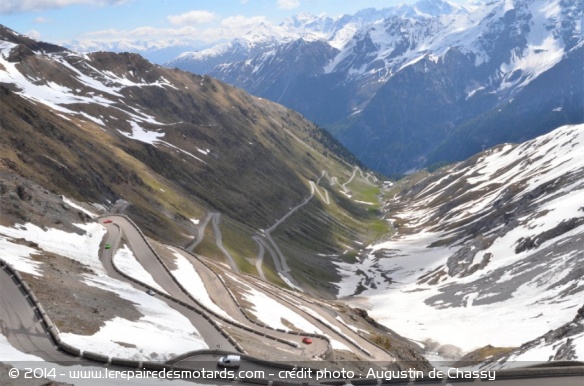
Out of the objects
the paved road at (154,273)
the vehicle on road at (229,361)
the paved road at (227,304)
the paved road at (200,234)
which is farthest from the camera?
the paved road at (200,234)

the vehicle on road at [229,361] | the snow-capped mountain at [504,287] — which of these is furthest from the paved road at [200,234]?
the vehicle on road at [229,361]

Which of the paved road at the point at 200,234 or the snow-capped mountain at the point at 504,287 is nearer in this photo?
the snow-capped mountain at the point at 504,287

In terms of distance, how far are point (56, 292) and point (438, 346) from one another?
290 feet

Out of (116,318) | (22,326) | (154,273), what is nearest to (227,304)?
(154,273)

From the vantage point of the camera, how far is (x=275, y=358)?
5503 centimetres

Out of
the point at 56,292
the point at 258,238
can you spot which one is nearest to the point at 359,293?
the point at 258,238

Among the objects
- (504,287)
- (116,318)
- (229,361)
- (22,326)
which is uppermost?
(504,287)

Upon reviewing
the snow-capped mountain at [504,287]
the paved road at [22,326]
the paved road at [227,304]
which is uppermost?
the snow-capped mountain at [504,287]

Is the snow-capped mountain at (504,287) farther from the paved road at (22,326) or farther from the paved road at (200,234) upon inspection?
the paved road at (22,326)

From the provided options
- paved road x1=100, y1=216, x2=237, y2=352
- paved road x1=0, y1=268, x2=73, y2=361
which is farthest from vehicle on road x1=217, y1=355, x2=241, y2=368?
paved road x1=0, y1=268, x2=73, y2=361

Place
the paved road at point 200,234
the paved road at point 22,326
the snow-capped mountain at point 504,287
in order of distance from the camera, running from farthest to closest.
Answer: the paved road at point 200,234
the snow-capped mountain at point 504,287
the paved road at point 22,326

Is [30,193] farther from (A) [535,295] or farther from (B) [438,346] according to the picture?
(A) [535,295]

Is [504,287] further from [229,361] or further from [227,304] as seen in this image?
[229,361]

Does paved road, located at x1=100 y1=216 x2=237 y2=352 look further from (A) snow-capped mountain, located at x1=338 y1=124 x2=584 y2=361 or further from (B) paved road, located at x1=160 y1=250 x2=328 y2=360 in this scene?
(A) snow-capped mountain, located at x1=338 y1=124 x2=584 y2=361
